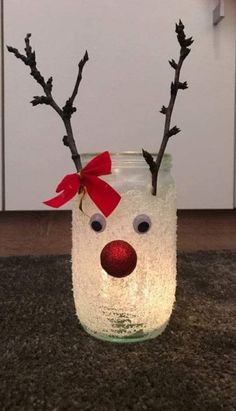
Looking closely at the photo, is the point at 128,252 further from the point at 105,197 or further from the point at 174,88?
the point at 174,88

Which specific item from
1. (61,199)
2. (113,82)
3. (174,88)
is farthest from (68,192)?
(113,82)

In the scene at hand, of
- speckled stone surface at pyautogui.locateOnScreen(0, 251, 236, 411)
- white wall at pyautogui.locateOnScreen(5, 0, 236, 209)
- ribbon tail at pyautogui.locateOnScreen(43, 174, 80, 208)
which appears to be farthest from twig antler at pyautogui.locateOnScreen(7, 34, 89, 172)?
white wall at pyautogui.locateOnScreen(5, 0, 236, 209)

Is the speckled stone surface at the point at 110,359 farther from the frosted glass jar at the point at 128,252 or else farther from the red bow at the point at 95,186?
the red bow at the point at 95,186

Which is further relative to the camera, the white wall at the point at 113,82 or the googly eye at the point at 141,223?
the white wall at the point at 113,82

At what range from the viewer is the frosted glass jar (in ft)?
1.46

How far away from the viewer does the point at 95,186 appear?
0.43 meters

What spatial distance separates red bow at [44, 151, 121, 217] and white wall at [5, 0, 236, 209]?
470 mm

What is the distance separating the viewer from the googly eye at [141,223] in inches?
17.4

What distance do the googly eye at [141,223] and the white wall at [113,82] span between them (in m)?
0.49

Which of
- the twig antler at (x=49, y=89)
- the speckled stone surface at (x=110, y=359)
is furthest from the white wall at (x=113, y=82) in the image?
the twig antler at (x=49, y=89)

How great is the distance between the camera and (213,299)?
636 mm

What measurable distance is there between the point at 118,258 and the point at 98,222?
1.7 inches

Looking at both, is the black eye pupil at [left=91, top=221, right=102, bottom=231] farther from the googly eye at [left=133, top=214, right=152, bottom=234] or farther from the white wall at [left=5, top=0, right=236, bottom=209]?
the white wall at [left=5, top=0, right=236, bottom=209]

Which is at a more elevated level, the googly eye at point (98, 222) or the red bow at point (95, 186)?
the red bow at point (95, 186)
